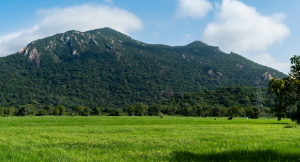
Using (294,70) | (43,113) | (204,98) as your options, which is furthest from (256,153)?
(204,98)

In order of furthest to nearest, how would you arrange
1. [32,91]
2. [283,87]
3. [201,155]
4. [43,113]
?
1. [32,91]
2. [43,113]
3. [201,155]
4. [283,87]

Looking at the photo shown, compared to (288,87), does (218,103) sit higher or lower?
lower

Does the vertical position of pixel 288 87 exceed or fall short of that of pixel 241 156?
it exceeds it

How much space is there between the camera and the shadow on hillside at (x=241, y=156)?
8.62m

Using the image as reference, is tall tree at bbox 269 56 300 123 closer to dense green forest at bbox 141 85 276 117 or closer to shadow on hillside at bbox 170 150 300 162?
shadow on hillside at bbox 170 150 300 162

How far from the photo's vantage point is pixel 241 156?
29.3ft

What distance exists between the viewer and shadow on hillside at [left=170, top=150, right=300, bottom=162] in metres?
8.62

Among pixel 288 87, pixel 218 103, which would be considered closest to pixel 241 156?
pixel 288 87

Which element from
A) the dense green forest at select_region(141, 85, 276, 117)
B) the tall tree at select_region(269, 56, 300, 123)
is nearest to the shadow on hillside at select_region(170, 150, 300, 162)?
the tall tree at select_region(269, 56, 300, 123)

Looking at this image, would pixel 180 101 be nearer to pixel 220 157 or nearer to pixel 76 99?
pixel 76 99

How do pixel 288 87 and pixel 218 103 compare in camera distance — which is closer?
pixel 288 87

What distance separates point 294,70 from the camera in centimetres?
907

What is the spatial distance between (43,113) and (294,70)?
126378 millimetres

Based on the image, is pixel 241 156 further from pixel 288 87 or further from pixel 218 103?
pixel 218 103
